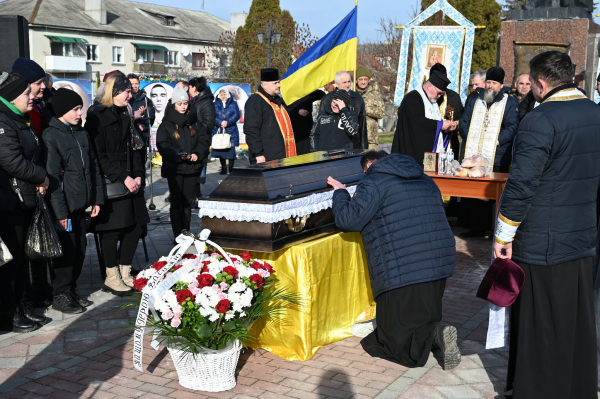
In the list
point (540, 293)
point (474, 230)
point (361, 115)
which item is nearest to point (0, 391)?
point (540, 293)

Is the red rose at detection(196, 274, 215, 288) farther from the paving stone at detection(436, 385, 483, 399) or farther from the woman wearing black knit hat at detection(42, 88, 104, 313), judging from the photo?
the woman wearing black knit hat at detection(42, 88, 104, 313)

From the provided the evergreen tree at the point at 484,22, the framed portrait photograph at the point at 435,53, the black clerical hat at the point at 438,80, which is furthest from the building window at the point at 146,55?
the black clerical hat at the point at 438,80

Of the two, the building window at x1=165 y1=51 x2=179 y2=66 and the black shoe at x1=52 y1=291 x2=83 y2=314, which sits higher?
the building window at x1=165 y1=51 x2=179 y2=66

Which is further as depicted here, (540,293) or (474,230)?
(474,230)

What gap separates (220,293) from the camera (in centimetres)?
389

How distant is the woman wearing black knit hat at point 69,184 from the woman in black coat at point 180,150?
5.69 ft

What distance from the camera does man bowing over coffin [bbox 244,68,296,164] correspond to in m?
7.20

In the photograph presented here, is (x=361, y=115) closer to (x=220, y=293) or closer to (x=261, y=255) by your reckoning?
(x=261, y=255)

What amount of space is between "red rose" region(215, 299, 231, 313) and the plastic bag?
1.86 m

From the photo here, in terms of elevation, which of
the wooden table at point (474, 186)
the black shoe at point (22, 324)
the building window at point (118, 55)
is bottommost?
the black shoe at point (22, 324)

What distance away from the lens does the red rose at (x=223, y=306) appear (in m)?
3.83

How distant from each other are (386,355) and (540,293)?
129 cm

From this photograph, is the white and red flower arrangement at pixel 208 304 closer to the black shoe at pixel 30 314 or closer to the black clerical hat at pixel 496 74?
the black shoe at pixel 30 314

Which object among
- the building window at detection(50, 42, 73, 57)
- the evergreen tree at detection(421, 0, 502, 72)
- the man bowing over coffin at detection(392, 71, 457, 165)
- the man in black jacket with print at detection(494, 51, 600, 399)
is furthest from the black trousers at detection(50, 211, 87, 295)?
the building window at detection(50, 42, 73, 57)
